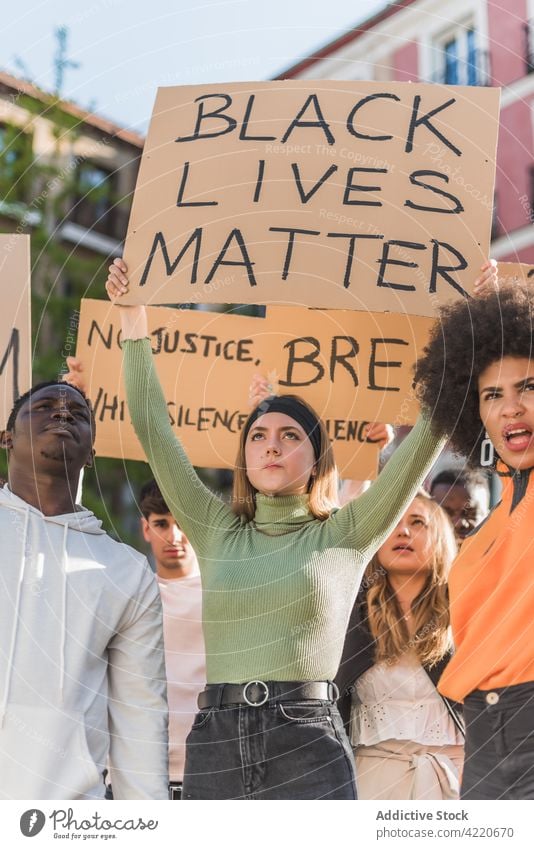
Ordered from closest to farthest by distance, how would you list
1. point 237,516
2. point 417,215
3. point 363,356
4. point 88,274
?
point 237,516, point 417,215, point 363,356, point 88,274

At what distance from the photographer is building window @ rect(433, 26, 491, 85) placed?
920cm

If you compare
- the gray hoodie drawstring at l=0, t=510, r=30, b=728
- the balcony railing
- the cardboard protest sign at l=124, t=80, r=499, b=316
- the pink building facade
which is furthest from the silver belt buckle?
the balcony railing

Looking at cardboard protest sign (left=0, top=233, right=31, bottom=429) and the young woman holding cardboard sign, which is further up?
cardboard protest sign (left=0, top=233, right=31, bottom=429)

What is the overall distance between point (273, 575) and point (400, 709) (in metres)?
0.69

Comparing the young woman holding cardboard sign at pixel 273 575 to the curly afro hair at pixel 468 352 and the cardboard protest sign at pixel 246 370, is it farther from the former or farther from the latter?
the cardboard protest sign at pixel 246 370

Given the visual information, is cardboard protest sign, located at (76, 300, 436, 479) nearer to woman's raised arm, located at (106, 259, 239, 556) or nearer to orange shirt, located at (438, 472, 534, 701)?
woman's raised arm, located at (106, 259, 239, 556)

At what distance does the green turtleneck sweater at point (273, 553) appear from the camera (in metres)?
2.60

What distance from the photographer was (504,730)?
2426mm

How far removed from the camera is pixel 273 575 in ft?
8.72

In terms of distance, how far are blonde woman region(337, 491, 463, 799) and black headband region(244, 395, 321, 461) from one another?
0.59 m

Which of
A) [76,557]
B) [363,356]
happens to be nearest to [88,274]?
[363,356]

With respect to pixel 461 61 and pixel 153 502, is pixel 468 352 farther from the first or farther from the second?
pixel 461 61
